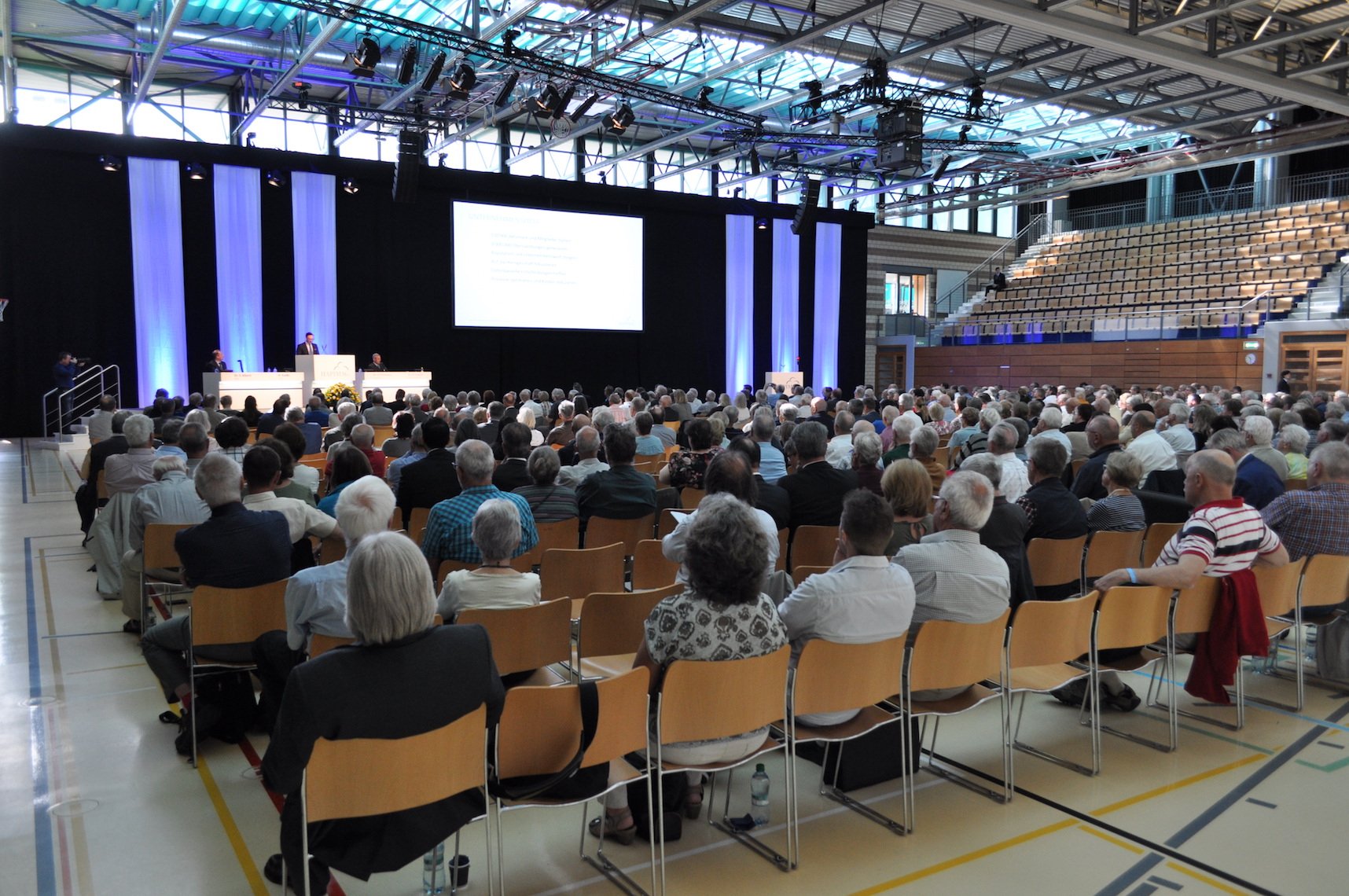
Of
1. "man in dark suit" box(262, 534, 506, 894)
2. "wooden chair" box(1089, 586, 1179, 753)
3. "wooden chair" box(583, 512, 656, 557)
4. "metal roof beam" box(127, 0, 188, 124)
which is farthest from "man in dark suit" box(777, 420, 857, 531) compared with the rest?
"metal roof beam" box(127, 0, 188, 124)

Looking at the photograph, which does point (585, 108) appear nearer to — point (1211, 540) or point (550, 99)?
point (550, 99)

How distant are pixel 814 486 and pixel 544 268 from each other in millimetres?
14646

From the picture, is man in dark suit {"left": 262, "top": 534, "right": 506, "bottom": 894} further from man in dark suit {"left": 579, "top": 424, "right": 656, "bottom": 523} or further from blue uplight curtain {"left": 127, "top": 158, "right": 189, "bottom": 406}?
blue uplight curtain {"left": 127, "top": 158, "right": 189, "bottom": 406}

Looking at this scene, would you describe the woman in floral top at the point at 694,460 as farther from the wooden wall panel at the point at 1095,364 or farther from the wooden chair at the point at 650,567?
the wooden wall panel at the point at 1095,364

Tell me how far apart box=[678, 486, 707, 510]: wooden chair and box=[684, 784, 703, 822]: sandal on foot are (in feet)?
8.98

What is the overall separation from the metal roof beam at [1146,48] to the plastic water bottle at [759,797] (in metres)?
8.77

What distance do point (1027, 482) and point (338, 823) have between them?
526 cm

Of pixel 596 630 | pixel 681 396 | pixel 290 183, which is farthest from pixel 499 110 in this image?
pixel 596 630

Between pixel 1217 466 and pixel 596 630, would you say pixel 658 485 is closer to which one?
pixel 596 630

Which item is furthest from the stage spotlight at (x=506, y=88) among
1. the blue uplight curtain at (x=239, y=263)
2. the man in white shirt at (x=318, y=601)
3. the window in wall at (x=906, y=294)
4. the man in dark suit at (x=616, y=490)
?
the window in wall at (x=906, y=294)

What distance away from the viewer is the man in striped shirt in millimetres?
3992

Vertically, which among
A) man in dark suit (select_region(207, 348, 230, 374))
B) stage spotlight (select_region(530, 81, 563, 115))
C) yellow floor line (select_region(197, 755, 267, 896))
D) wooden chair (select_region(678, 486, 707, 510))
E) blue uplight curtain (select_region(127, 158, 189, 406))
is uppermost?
stage spotlight (select_region(530, 81, 563, 115))

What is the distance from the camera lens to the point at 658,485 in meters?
6.46

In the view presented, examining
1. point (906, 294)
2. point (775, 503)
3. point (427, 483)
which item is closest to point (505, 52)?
point (427, 483)
